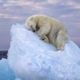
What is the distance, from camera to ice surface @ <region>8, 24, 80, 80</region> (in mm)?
2602

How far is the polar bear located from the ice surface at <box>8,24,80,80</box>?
0.55ft

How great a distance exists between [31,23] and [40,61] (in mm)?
533

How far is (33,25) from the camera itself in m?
3.03

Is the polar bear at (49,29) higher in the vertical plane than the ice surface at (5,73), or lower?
higher

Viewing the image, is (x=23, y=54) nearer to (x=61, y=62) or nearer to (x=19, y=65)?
(x=19, y=65)

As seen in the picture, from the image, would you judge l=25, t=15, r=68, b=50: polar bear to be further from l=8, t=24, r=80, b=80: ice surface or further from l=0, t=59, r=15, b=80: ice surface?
l=0, t=59, r=15, b=80: ice surface

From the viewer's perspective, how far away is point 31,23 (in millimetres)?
3055

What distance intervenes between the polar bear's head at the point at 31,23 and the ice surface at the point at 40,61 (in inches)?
7.6

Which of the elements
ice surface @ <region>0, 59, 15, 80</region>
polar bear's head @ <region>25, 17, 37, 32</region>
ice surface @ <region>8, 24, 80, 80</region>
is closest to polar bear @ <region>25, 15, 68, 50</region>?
polar bear's head @ <region>25, 17, 37, 32</region>

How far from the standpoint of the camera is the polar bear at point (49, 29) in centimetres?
298

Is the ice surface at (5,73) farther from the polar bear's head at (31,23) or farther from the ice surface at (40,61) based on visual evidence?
the polar bear's head at (31,23)

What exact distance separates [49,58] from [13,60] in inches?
11.9

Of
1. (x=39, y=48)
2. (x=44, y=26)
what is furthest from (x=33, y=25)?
(x=39, y=48)

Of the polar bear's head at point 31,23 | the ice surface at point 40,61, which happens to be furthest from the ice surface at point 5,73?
the polar bear's head at point 31,23
